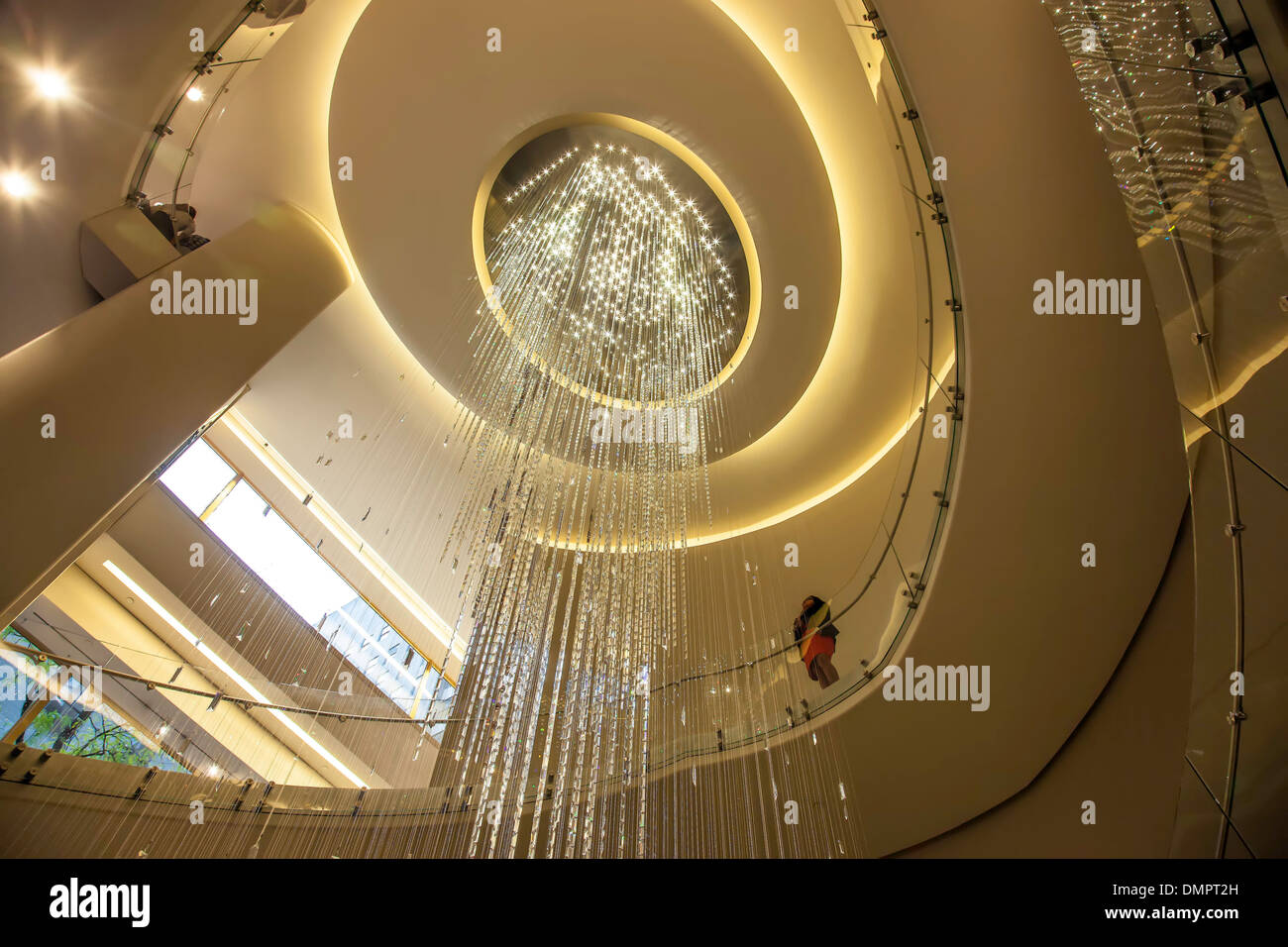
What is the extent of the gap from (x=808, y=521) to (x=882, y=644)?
355cm

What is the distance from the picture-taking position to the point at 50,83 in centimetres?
363

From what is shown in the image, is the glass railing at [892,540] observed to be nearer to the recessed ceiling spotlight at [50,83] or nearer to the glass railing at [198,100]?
the glass railing at [198,100]

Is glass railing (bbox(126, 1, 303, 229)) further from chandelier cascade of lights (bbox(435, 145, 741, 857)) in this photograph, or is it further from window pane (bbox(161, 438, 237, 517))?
window pane (bbox(161, 438, 237, 517))

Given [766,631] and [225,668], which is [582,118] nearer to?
[766,631]

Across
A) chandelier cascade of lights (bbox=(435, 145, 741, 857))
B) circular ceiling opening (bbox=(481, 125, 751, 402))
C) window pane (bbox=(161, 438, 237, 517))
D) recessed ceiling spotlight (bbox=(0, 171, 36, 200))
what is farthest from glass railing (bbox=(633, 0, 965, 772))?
window pane (bbox=(161, 438, 237, 517))

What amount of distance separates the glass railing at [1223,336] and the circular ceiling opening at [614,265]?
172 inches

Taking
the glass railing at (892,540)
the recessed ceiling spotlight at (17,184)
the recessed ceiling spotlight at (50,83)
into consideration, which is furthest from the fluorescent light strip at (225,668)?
the recessed ceiling spotlight at (50,83)

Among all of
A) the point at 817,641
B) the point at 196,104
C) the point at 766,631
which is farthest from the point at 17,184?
the point at 766,631

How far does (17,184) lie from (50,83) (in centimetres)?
59

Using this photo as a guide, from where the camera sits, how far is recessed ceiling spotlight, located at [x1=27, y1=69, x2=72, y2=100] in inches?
140

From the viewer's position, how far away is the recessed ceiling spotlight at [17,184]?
369 cm

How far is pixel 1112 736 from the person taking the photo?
4781mm

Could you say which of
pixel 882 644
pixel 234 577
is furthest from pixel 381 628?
pixel 882 644
